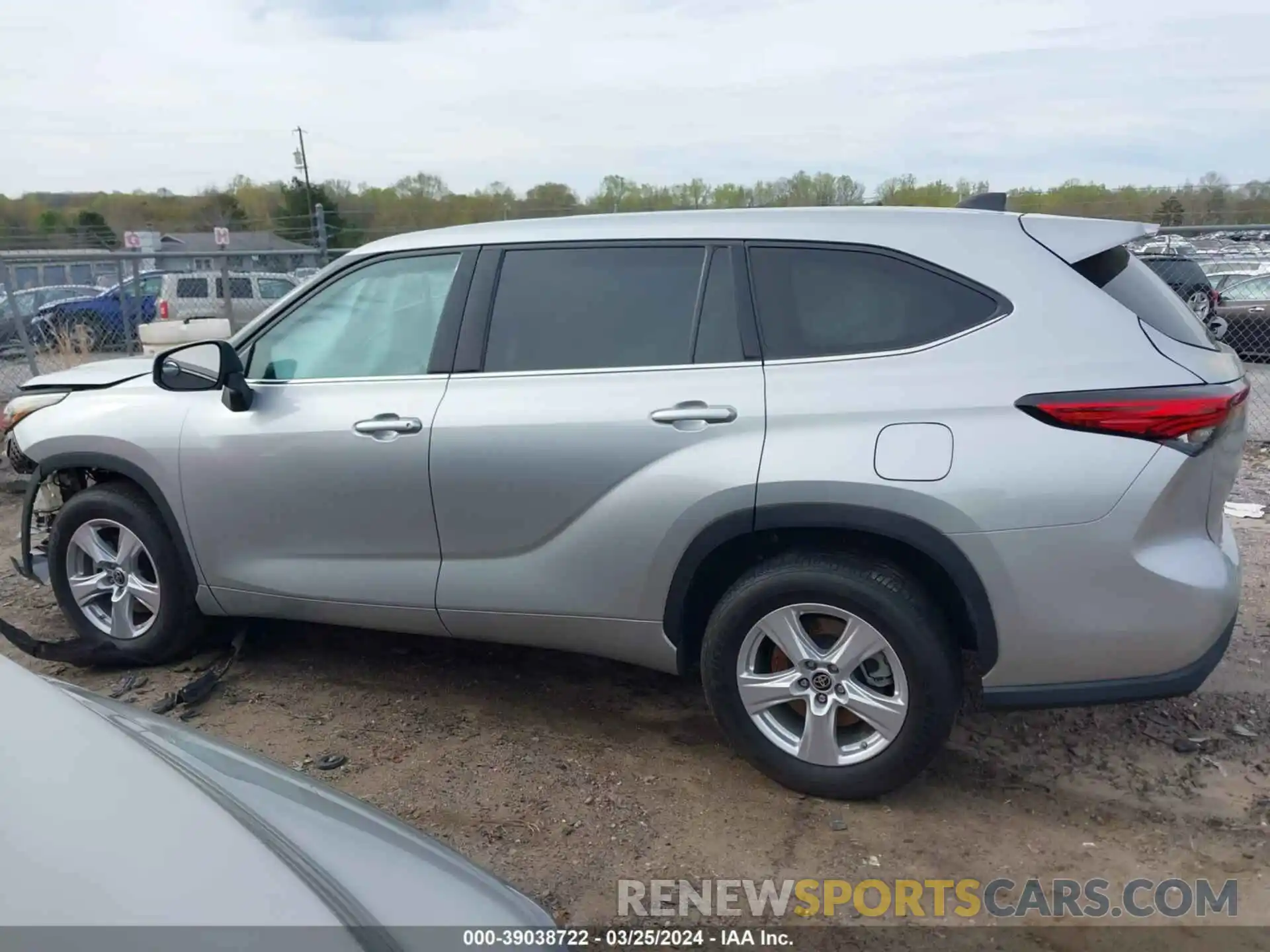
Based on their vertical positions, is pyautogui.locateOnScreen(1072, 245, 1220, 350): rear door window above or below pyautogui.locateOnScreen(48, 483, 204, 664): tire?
above

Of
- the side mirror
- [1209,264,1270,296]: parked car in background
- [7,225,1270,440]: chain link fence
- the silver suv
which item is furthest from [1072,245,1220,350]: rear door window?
[1209,264,1270,296]: parked car in background

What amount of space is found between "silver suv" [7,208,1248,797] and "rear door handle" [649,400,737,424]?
0.01 meters

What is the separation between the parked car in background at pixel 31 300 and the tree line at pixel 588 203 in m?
3.17

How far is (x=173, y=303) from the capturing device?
42.5ft

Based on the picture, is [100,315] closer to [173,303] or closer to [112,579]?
[173,303]

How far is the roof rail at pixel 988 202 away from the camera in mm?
3502

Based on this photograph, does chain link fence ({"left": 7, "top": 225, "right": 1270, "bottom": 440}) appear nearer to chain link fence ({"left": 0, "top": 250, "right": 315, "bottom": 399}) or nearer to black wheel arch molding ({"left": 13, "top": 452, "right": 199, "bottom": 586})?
chain link fence ({"left": 0, "top": 250, "right": 315, "bottom": 399})

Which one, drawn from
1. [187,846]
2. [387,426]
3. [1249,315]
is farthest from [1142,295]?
[1249,315]

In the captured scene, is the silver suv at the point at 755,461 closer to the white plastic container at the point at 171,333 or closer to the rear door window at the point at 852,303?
the rear door window at the point at 852,303

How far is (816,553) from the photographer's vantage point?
10.5ft

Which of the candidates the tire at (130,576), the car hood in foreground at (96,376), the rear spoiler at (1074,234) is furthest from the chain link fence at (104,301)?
the rear spoiler at (1074,234)

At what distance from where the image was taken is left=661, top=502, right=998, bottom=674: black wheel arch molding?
2998 millimetres

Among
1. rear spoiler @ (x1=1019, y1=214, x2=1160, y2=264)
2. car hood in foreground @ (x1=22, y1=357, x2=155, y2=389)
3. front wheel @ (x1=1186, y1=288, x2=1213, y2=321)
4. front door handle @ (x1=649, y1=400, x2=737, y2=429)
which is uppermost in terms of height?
rear spoiler @ (x1=1019, y1=214, x2=1160, y2=264)

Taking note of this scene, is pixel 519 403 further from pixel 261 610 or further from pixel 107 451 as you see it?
pixel 107 451
